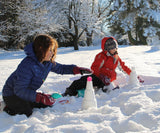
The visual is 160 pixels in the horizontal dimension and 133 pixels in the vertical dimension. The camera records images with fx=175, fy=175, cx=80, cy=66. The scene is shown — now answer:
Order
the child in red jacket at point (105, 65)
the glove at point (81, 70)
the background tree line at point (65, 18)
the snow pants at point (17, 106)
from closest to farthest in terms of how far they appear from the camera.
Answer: the snow pants at point (17, 106) → the glove at point (81, 70) → the child in red jacket at point (105, 65) → the background tree line at point (65, 18)

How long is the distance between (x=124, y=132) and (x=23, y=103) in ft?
4.05

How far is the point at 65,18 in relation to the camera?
1371 centimetres

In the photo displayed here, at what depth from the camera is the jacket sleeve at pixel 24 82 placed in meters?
1.99

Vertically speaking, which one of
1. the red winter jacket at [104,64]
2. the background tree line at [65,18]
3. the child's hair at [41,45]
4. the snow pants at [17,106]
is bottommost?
the snow pants at [17,106]

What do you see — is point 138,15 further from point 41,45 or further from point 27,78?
point 27,78

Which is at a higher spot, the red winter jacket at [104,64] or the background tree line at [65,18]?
the background tree line at [65,18]

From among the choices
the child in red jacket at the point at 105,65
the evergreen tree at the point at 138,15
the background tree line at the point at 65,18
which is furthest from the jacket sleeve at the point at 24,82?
the evergreen tree at the point at 138,15

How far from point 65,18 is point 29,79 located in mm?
12305

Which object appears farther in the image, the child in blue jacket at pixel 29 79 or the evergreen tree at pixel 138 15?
the evergreen tree at pixel 138 15

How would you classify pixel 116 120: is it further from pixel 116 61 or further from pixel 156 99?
pixel 116 61

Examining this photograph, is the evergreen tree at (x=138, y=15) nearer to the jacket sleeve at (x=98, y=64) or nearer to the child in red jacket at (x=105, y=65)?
the child in red jacket at (x=105, y=65)

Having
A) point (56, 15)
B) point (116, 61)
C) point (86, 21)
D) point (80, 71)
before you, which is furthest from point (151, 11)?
point (80, 71)

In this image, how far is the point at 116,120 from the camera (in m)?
1.76

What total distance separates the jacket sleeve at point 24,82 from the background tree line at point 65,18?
10914mm
